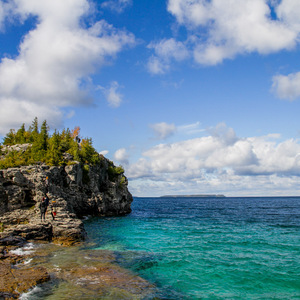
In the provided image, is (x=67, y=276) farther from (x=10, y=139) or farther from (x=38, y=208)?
(x=10, y=139)

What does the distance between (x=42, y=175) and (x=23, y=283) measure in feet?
87.4

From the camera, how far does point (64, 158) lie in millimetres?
54438

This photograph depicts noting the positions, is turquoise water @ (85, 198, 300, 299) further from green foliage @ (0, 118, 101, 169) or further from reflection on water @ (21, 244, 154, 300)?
green foliage @ (0, 118, 101, 169)

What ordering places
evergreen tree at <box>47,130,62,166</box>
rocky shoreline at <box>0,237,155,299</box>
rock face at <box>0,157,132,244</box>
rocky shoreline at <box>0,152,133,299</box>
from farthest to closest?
evergreen tree at <box>47,130,62,166</box> → rock face at <box>0,157,132,244</box> → rocky shoreline at <box>0,152,133,299</box> → rocky shoreline at <box>0,237,155,299</box>

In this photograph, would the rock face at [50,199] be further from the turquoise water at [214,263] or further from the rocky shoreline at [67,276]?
the turquoise water at [214,263]

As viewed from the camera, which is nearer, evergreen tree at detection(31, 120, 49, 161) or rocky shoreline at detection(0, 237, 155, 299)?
rocky shoreline at detection(0, 237, 155, 299)

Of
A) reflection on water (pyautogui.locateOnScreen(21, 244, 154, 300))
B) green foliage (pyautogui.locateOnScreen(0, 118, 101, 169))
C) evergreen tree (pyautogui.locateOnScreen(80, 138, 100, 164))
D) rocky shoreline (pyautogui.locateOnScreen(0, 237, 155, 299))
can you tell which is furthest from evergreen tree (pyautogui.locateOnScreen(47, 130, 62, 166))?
reflection on water (pyautogui.locateOnScreen(21, 244, 154, 300))

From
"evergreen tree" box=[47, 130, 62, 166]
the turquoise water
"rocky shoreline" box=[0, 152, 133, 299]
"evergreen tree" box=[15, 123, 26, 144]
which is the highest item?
"evergreen tree" box=[15, 123, 26, 144]

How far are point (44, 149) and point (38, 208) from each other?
25.3 meters

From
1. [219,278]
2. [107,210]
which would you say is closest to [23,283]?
[219,278]

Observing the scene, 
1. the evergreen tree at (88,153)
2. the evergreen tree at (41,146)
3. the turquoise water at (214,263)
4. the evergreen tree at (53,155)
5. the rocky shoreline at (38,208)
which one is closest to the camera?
the rocky shoreline at (38,208)

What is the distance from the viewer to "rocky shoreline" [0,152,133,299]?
621 inches

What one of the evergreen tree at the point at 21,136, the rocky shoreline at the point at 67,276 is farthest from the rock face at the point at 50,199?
the evergreen tree at the point at 21,136

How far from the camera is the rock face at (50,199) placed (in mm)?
27984
